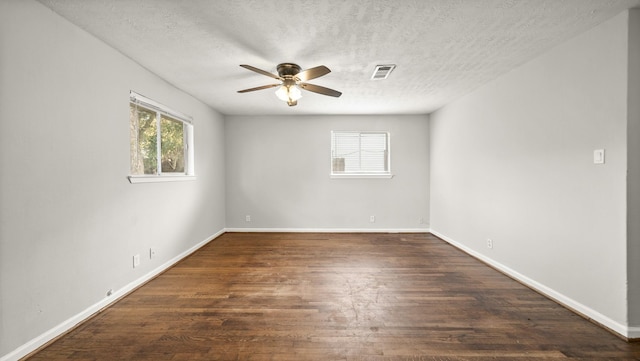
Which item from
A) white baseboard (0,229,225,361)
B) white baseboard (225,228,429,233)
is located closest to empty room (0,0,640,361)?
white baseboard (0,229,225,361)

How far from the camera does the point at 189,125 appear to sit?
398 cm

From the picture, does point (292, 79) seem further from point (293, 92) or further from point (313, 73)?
point (313, 73)

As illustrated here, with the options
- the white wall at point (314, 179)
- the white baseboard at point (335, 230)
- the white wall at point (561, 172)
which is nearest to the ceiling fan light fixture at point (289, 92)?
the white wall at point (314, 179)

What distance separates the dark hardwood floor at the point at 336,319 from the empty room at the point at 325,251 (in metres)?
0.02

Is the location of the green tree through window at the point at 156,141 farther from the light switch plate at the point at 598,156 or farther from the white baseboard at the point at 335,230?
the light switch plate at the point at 598,156

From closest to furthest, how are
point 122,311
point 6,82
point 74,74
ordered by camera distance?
1. point 6,82
2. point 74,74
3. point 122,311

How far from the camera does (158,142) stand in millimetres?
3273

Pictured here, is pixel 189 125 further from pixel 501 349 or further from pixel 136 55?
pixel 501 349

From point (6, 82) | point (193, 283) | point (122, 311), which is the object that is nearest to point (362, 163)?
point (193, 283)

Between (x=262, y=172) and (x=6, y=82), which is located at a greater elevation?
(x=6, y=82)

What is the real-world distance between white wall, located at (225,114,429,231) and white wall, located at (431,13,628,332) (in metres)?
1.58

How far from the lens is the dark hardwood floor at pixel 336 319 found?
1716 millimetres

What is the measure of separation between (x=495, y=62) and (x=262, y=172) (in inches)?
162

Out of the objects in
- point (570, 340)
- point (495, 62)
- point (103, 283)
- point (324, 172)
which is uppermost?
point (495, 62)
